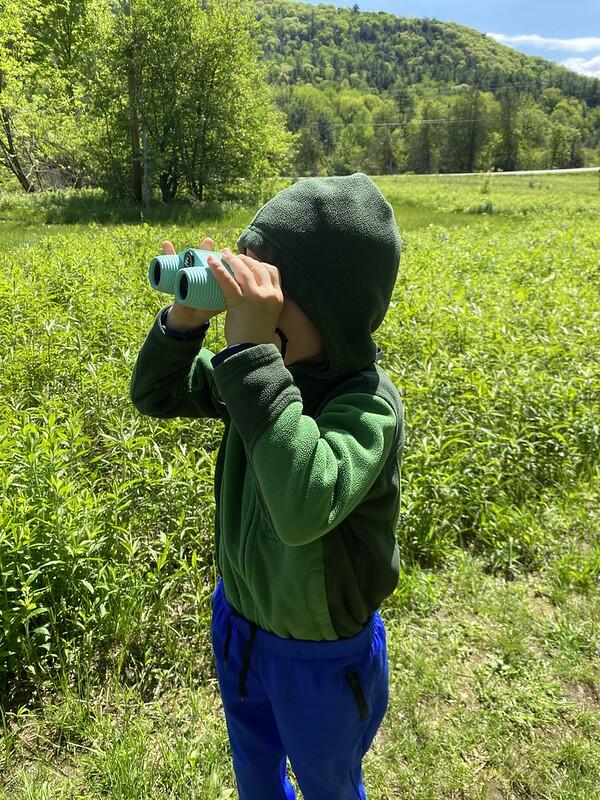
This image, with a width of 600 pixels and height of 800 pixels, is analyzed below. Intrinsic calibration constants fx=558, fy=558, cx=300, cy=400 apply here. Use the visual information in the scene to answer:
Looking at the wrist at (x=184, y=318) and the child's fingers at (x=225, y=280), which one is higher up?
the child's fingers at (x=225, y=280)

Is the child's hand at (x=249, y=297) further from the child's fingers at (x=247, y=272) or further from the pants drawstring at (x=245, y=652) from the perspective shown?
the pants drawstring at (x=245, y=652)

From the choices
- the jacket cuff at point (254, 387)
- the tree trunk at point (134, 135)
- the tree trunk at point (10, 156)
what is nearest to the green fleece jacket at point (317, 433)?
the jacket cuff at point (254, 387)

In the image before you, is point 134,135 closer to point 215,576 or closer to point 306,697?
point 215,576

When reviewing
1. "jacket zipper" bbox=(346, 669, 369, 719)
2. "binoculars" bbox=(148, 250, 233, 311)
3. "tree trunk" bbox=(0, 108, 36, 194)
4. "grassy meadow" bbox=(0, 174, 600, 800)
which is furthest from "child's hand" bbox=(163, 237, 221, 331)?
"tree trunk" bbox=(0, 108, 36, 194)

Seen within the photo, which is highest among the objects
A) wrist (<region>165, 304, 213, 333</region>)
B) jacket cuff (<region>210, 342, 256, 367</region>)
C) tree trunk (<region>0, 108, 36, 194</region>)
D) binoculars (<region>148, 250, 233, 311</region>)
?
binoculars (<region>148, 250, 233, 311</region>)

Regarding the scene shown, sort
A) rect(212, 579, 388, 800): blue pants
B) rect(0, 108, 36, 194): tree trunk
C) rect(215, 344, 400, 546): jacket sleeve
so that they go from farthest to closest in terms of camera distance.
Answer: rect(0, 108, 36, 194): tree trunk
rect(212, 579, 388, 800): blue pants
rect(215, 344, 400, 546): jacket sleeve

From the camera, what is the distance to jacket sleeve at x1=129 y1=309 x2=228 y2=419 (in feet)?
5.01

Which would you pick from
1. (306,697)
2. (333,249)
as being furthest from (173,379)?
(306,697)

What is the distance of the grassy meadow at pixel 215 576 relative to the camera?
7.16 feet

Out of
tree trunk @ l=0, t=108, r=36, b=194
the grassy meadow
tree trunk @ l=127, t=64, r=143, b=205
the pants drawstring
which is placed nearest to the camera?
the pants drawstring

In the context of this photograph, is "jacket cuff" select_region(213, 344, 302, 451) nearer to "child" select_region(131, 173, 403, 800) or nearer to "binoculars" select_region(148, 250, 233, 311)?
"child" select_region(131, 173, 403, 800)

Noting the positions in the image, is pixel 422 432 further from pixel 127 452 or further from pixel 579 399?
pixel 127 452

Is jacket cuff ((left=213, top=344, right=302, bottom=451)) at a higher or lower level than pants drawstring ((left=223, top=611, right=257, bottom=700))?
higher

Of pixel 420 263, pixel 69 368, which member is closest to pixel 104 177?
pixel 420 263
